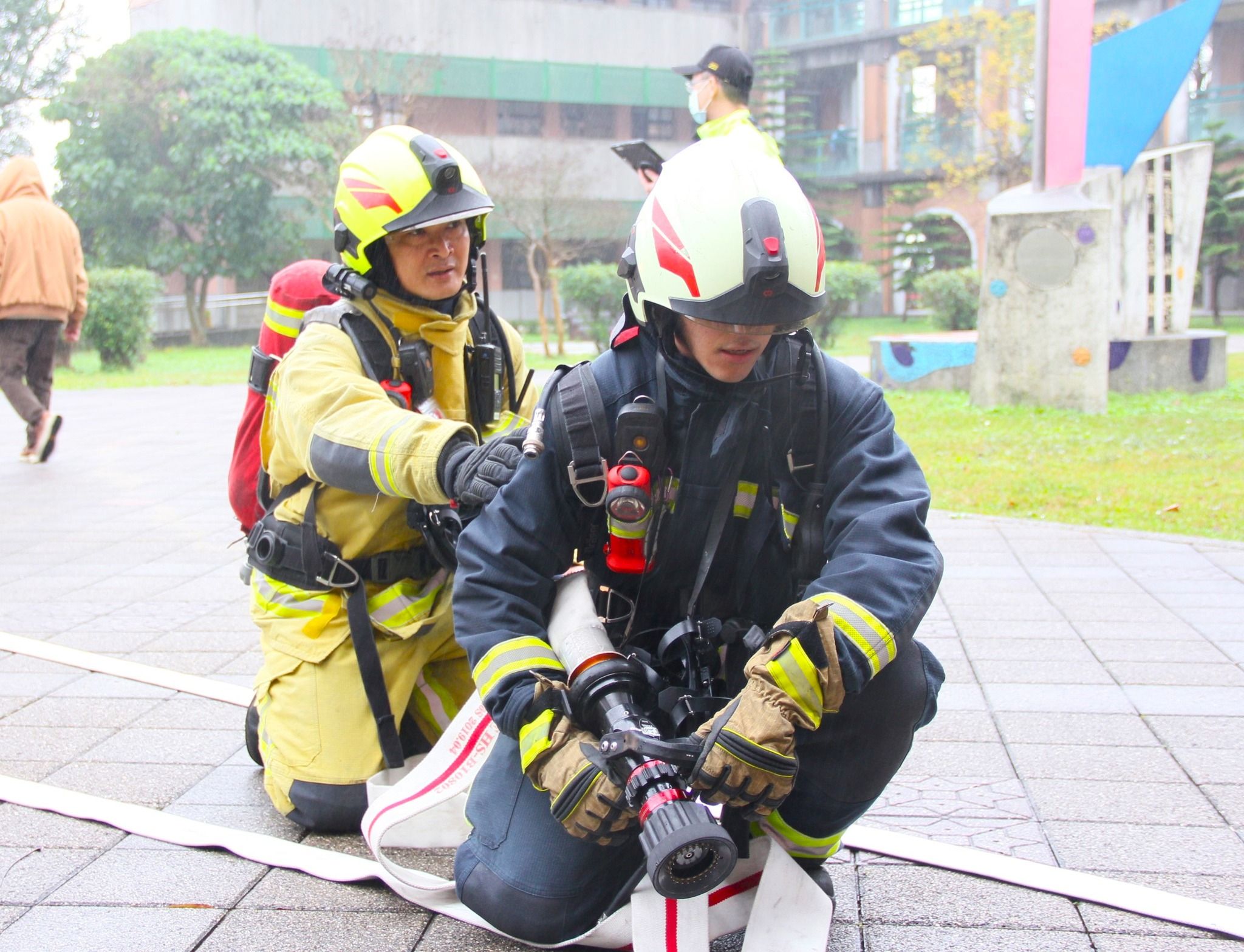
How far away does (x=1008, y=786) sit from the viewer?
10.8ft

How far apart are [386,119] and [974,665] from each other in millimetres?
31095

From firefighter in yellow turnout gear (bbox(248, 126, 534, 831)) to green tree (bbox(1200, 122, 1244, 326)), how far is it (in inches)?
1021

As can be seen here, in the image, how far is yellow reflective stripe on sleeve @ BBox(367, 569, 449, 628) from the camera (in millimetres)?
3248

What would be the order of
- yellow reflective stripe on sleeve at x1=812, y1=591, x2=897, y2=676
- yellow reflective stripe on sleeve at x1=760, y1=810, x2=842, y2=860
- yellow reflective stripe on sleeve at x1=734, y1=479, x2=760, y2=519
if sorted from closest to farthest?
yellow reflective stripe on sleeve at x1=812, y1=591, x2=897, y2=676 → yellow reflective stripe on sleeve at x1=760, y1=810, x2=842, y2=860 → yellow reflective stripe on sleeve at x1=734, y1=479, x2=760, y2=519

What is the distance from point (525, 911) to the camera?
94.0 inches

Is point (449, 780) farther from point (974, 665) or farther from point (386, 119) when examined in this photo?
point (386, 119)

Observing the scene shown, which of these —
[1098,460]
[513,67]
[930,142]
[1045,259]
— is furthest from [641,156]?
[513,67]

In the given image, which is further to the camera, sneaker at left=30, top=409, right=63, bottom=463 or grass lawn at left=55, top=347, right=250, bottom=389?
grass lawn at left=55, top=347, right=250, bottom=389

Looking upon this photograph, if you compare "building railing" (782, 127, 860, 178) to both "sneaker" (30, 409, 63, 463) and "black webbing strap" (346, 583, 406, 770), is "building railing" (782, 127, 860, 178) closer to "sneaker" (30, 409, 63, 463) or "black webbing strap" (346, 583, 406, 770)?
"sneaker" (30, 409, 63, 463)

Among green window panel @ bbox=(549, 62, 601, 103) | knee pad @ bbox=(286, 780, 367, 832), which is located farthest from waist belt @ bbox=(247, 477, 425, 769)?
green window panel @ bbox=(549, 62, 601, 103)

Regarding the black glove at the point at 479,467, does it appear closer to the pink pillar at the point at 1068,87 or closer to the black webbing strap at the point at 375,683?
the black webbing strap at the point at 375,683

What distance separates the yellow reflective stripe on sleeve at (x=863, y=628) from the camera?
2.20 metres

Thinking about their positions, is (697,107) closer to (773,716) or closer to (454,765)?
(454,765)

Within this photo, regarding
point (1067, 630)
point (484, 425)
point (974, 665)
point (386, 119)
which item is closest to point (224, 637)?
point (484, 425)
